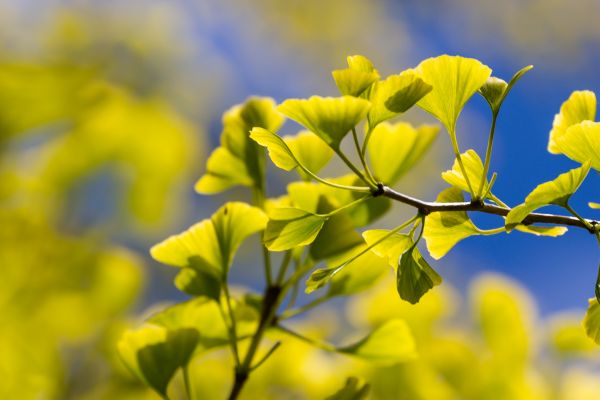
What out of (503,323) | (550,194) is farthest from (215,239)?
(503,323)

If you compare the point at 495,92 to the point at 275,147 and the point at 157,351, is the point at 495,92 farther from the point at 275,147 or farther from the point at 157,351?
the point at 157,351

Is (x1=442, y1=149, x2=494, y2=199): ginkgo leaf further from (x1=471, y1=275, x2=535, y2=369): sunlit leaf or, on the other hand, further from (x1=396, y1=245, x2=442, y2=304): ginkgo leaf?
(x1=471, y1=275, x2=535, y2=369): sunlit leaf

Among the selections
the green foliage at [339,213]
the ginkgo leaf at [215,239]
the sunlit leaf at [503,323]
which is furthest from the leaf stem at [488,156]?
the sunlit leaf at [503,323]

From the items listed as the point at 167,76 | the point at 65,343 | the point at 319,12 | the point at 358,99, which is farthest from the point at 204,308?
the point at 319,12

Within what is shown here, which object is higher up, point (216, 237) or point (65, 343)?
point (216, 237)

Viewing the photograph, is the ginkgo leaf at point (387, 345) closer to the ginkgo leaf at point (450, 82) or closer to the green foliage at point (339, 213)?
the green foliage at point (339, 213)

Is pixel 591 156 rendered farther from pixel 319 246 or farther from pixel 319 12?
pixel 319 12
